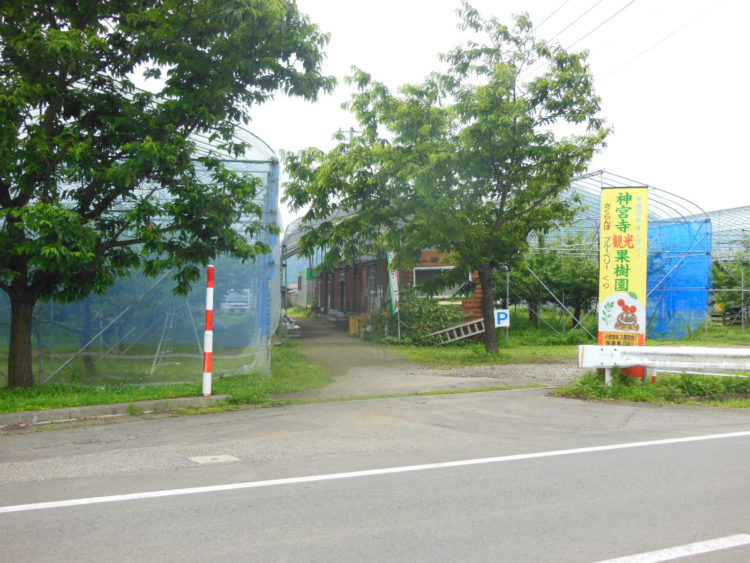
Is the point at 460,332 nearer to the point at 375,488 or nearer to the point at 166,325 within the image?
the point at 166,325

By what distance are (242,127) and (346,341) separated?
12660 millimetres

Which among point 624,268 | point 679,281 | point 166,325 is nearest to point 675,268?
point 679,281

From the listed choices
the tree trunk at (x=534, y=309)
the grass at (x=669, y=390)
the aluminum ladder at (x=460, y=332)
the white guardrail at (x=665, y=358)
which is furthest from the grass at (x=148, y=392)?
the tree trunk at (x=534, y=309)

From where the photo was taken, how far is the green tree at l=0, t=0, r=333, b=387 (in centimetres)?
943

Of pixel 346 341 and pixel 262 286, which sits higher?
pixel 262 286

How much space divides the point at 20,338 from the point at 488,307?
10.7 meters

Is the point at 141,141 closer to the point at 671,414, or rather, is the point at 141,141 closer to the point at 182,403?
the point at 182,403

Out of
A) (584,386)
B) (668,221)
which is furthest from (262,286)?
(668,221)

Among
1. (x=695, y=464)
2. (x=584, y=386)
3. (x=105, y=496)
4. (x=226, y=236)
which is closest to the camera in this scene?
(x=105, y=496)

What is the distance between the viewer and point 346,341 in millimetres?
23078

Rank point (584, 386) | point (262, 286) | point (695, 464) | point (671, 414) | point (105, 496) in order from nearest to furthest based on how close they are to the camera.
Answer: point (105, 496)
point (695, 464)
point (671, 414)
point (584, 386)
point (262, 286)

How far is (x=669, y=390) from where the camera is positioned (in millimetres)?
10758

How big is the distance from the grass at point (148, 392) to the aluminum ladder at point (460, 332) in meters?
8.41

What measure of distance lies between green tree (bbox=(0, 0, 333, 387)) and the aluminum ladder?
1131 centimetres
